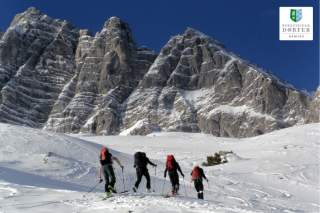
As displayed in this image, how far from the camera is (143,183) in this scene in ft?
109

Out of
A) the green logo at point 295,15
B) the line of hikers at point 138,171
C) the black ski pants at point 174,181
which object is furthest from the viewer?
the green logo at point 295,15

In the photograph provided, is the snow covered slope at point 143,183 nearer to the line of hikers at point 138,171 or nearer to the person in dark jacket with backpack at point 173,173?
the line of hikers at point 138,171

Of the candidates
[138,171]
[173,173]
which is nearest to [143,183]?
[173,173]

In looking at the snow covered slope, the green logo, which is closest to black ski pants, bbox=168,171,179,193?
the snow covered slope

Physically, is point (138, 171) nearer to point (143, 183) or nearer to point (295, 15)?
point (143, 183)

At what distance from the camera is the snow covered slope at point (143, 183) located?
763 inches

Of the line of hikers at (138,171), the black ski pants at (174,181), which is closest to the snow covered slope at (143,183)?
the line of hikers at (138,171)

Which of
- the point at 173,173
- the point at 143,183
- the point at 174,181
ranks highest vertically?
the point at 173,173

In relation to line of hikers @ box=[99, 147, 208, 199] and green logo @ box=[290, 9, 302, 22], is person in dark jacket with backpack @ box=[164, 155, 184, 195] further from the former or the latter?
green logo @ box=[290, 9, 302, 22]

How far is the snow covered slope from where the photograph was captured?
63.6 feet

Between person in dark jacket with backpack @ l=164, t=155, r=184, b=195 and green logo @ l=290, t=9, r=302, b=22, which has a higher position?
green logo @ l=290, t=9, r=302, b=22

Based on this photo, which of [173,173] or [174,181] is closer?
[174,181]

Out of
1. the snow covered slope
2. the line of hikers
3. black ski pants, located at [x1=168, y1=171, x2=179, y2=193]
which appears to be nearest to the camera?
the snow covered slope

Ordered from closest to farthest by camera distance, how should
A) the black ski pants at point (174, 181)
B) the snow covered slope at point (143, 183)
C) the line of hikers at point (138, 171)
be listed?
the snow covered slope at point (143, 183) < the line of hikers at point (138, 171) < the black ski pants at point (174, 181)
